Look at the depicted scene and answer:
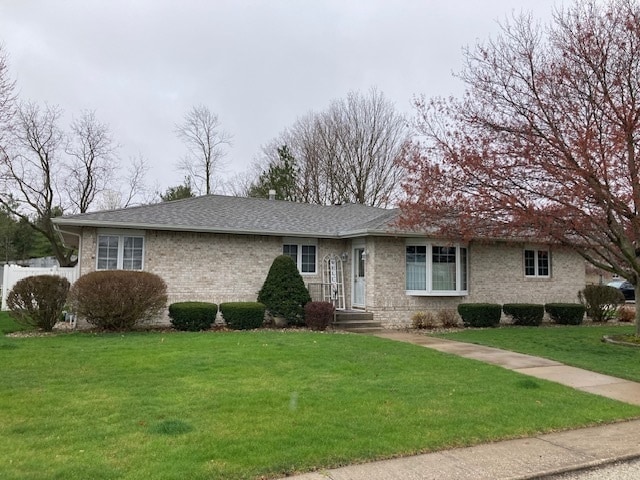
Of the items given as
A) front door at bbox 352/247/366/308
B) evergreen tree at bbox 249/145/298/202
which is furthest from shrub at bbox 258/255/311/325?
evergreen tree at bbox 249/145/298/202

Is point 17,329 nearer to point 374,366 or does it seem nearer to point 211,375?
point 211,375

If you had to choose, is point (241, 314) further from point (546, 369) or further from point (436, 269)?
point (546, 369)

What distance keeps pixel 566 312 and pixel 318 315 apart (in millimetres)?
8933

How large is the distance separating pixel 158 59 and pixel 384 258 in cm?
911

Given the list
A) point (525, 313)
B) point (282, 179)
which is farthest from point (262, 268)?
point (282, 179)

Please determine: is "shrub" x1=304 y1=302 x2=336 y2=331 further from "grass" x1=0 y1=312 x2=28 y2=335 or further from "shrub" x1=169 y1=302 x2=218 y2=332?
"grass" x1=0 y1=312 x2=28 y2=335

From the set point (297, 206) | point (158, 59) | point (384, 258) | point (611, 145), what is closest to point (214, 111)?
point (297, 206)

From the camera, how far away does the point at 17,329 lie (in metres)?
13.7

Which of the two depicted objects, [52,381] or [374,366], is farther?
[374,366]

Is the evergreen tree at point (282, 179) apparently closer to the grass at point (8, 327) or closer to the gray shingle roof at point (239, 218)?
the gray shingle roof at point (239, 218)

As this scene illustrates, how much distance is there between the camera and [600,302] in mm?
18000

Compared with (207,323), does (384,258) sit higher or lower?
higher

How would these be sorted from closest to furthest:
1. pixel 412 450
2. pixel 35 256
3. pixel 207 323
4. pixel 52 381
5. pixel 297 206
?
pixel 412 450 < pixel 52 381 < pixel 207 323 < pixel 297 206 < pixel 35 256

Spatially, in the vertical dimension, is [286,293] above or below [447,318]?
above
